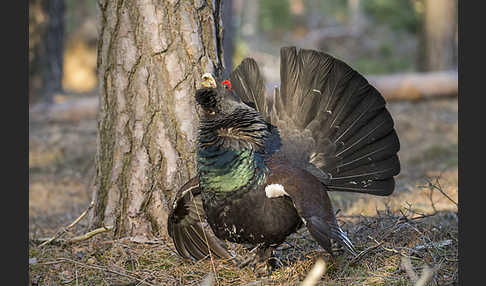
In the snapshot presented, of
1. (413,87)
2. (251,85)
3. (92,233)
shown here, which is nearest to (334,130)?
(251,85)

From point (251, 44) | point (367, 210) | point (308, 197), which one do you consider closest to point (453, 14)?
point (367, 210)

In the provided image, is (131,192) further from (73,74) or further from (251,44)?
(251,44)

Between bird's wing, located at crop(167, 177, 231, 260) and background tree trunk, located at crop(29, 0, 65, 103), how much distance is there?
28.2 ft

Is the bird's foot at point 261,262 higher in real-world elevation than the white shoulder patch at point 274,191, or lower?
lower

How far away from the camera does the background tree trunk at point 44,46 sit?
11375mm

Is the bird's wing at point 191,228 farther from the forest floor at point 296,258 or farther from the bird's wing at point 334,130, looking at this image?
the bird's wing at point 334,130

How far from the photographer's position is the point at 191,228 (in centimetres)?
401

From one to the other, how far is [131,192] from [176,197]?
0.56 metres

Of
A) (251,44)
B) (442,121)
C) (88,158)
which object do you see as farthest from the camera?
(251,44)

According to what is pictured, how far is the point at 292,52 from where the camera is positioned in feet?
13.6

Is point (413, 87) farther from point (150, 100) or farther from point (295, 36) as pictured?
point (295, 36)

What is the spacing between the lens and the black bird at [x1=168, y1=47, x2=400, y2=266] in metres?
3.45

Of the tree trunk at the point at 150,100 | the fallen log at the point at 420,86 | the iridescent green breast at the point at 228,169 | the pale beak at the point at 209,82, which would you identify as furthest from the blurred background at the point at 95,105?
the iridescent green breast at the point at 228,169

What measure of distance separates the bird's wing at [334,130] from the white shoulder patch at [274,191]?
2.28 feet
